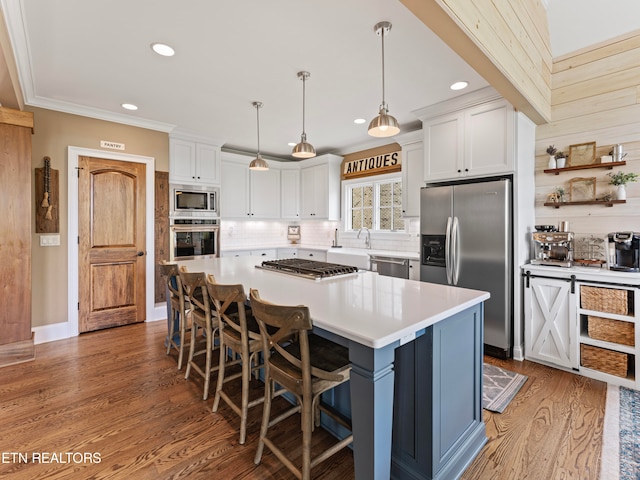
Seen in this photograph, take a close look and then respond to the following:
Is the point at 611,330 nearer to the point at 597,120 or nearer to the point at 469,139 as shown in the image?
the point at 597,120

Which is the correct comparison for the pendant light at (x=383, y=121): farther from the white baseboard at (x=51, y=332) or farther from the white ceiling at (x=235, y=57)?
the white baseboard at (x=51, y=332)

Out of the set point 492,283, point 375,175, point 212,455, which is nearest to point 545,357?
point 492,283

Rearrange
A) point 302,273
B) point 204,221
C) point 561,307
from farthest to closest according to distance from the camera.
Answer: point 204,221, point 561,307, point 302,273

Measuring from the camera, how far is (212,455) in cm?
178

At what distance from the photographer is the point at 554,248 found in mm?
3047

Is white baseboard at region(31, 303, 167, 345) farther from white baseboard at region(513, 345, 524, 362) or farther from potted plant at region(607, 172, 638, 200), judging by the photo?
potted plant at region(607, 172, 638, 200)

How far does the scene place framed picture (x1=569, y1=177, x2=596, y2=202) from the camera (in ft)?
9.80

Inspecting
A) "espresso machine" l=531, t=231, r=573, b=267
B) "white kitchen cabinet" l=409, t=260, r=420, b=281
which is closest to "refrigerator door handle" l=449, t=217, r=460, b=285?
"white kitchen cabinet" l=409, t=260, r=420, b=281

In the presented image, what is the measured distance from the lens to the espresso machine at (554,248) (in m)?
2.90

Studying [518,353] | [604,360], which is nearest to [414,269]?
[518,353]

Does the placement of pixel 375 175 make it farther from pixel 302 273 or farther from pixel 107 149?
pixel 107 149

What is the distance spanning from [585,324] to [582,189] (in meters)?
1.30

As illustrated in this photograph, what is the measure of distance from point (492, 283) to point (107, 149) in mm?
4769

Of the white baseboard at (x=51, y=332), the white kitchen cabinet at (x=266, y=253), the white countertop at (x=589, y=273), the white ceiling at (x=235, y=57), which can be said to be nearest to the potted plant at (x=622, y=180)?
the white countertop at (x=589, y=273)
